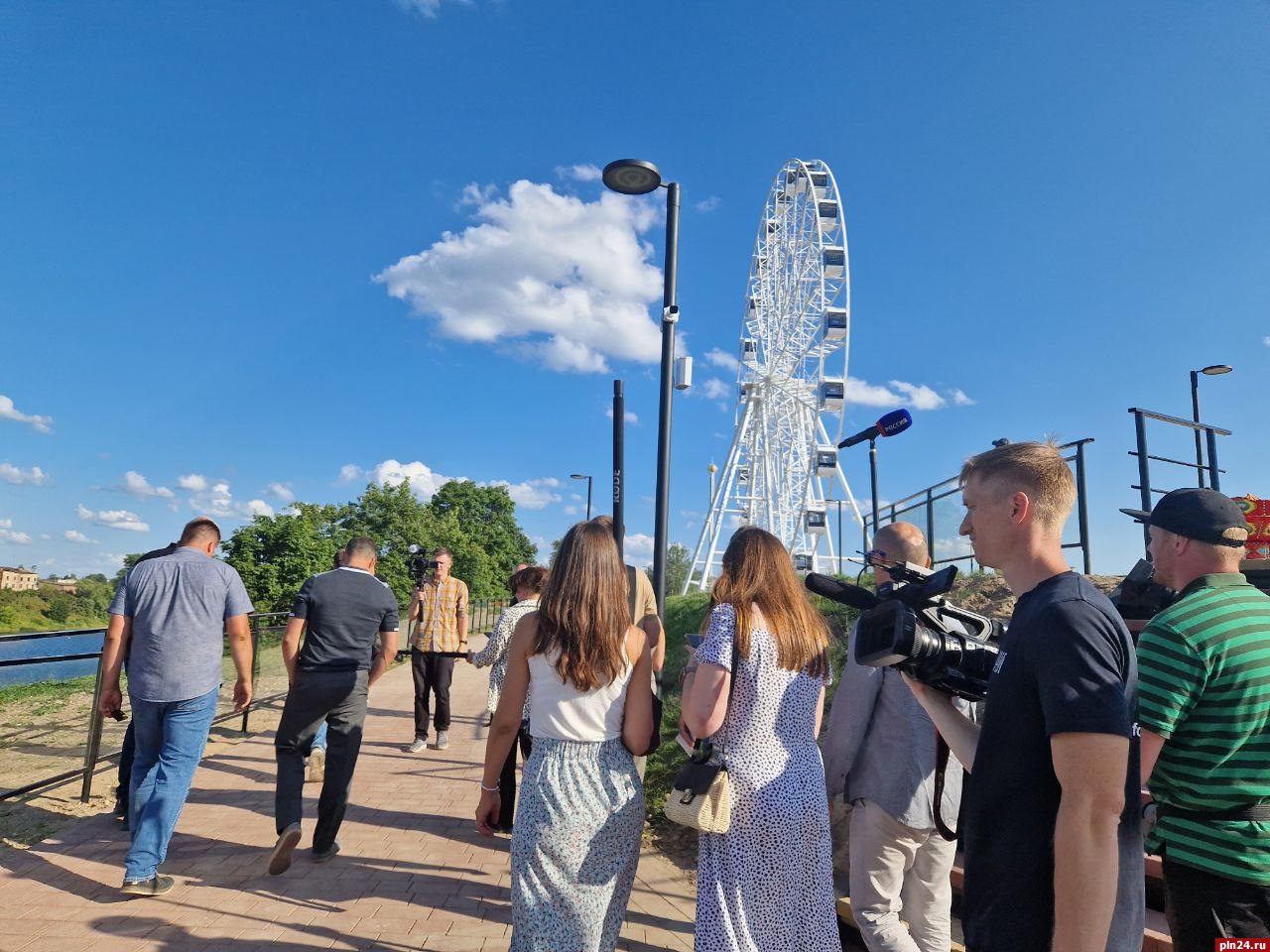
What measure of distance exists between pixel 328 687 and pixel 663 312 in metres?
3.50

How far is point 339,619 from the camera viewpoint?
4.68 meters

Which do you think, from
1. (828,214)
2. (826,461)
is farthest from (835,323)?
(826,461)

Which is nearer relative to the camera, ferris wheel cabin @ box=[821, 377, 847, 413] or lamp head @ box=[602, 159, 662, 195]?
lamp head @ box=[602, 159, 662, 195]

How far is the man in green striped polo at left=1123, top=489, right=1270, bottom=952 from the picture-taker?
190 cm

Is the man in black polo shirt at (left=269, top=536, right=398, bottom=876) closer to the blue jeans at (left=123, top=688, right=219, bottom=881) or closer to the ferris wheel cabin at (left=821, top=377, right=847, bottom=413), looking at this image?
the blue jeans at (left=123, top=688, right=219, bottom=881)

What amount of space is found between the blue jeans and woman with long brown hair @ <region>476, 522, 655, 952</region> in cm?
242

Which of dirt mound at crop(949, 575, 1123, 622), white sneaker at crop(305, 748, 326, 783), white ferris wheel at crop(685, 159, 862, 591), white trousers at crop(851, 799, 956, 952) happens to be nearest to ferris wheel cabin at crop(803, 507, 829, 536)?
white ferris wheel at crop(685, 159, 862, 591)

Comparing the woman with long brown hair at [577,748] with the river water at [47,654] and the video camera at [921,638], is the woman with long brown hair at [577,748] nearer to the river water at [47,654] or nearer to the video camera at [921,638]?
the video camera at [921,638]

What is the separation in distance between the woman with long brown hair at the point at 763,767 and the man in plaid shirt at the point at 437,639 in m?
5.40

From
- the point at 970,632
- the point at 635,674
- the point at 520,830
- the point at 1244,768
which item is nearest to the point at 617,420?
the point at 635,674

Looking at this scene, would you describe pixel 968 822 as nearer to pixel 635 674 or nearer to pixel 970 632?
pixel 970 632

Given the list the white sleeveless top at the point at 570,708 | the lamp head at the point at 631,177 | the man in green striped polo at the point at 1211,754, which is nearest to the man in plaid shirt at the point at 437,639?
the lamp head at the point at 631,177

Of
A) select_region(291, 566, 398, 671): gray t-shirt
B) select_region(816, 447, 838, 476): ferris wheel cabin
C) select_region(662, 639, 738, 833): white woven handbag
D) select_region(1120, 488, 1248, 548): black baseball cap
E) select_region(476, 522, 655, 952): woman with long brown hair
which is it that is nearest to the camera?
select_region(1120, 488, 1248, 548): black baseball cap

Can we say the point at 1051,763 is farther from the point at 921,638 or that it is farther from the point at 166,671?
the point at 166,671
